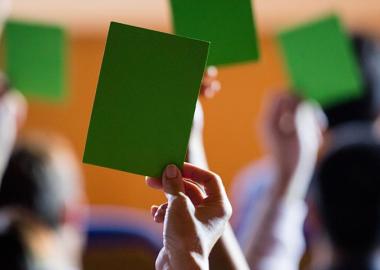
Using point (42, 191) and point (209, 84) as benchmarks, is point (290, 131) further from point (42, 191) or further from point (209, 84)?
point (42, 191)

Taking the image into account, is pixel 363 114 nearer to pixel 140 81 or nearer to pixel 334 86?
pixel 334 86

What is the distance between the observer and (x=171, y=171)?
724 mm

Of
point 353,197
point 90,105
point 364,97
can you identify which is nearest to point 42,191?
point 353,197

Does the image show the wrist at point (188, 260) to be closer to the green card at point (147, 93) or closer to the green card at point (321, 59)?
the green card at point (147, 93)

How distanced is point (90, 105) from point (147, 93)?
2751 mm

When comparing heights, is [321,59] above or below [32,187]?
above

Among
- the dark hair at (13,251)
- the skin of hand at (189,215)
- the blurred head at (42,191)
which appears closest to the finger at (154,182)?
the skin of hand at (189,215)

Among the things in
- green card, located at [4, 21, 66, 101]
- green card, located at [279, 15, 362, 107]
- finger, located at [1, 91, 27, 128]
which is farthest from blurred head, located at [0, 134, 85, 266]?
green card, located at [279, 15, 362, 107]

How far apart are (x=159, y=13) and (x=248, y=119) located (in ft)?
2.05

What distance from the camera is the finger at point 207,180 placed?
748mm

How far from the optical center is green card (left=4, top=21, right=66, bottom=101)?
4.01 feet

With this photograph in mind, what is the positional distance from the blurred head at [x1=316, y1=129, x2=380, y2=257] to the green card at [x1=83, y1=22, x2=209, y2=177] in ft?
3.07

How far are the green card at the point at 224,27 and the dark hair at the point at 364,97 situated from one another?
1.05 metres

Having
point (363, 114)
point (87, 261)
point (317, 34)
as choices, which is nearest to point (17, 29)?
point (317, 34)
